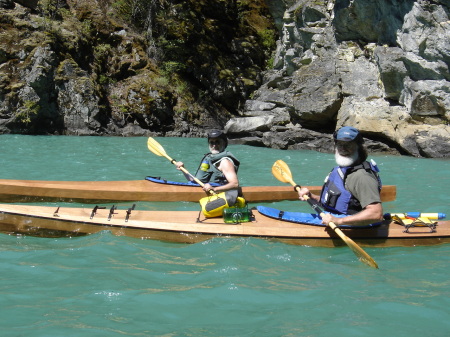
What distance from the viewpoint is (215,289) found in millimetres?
3426

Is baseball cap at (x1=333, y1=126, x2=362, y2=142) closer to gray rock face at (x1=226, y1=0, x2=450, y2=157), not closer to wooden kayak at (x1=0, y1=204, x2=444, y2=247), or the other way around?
wooden kayak at (x1=0, y1=204, x2=444, y2=247)

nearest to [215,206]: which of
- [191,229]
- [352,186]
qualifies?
[191,229]

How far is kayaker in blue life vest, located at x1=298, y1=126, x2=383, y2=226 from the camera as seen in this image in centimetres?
412

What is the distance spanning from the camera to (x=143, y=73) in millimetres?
19531

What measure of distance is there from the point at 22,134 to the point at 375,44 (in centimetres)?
1253

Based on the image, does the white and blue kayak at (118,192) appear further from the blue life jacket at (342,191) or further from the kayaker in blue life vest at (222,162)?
the blue life jacket at (342,191)

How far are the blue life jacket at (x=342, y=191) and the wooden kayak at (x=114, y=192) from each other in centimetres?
284

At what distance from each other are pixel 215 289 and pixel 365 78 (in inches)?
499

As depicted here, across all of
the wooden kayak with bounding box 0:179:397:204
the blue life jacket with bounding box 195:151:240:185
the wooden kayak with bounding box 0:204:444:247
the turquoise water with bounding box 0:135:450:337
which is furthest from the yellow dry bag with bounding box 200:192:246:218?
the wooden kayak with bounding box 0:179:397:204

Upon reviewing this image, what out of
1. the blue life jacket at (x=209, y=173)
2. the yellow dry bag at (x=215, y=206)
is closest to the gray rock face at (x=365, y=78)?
the blue life jacket at (x=209, y=173)

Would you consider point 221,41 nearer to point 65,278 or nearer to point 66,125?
point 66,125

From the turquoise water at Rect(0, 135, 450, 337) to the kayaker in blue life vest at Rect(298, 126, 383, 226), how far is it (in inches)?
16.2

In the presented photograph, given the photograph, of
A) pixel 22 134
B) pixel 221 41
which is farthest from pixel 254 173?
pixel 221 41

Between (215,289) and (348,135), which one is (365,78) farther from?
(215,289)
